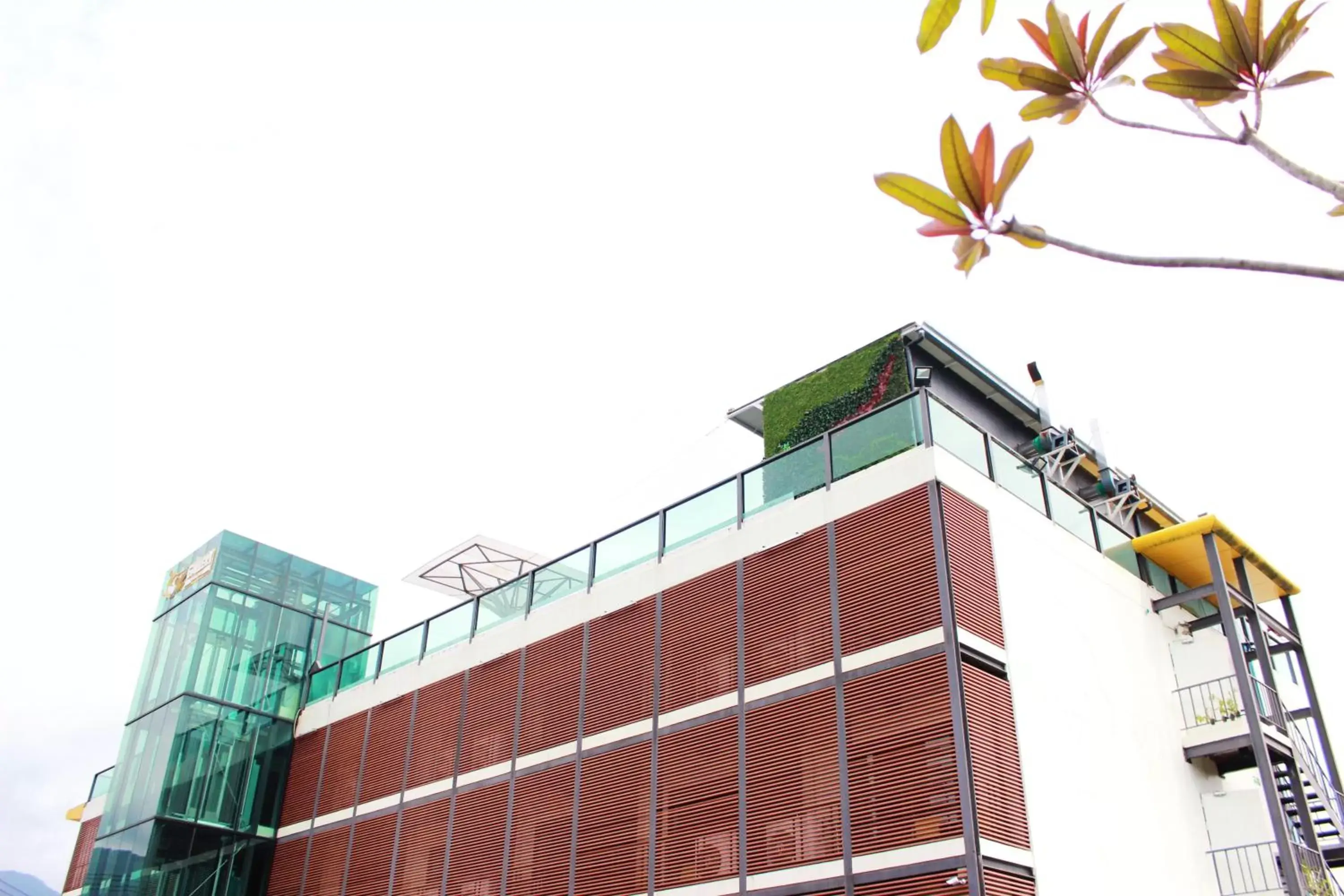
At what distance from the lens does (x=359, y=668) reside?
82.1ft

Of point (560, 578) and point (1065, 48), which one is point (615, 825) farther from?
point (1065, 48)

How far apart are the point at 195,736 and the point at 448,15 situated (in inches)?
745

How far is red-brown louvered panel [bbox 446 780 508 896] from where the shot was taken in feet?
62.7

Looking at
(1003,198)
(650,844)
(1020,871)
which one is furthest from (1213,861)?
(1003,198)

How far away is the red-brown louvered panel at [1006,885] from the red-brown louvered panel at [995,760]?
379 millimetres

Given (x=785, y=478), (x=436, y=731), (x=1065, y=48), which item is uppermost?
(x=785, y=478)

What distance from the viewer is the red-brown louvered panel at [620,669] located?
1831 centimetres

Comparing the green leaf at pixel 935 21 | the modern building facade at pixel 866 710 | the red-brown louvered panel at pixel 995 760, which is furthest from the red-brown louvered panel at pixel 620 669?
the green leaf at pixel 935 21

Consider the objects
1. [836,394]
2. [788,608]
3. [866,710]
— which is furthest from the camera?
[836,394]

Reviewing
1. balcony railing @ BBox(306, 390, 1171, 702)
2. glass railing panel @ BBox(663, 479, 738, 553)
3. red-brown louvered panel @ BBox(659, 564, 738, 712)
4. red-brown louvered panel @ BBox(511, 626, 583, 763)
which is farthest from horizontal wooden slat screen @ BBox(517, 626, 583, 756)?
glass railing panel @ BBox(663, 479, 738, 553)

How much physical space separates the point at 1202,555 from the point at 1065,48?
58.7 feet

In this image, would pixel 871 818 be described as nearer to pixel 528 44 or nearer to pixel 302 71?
pixel 528 44

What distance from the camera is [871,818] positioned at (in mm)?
14211

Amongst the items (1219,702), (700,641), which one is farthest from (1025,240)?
(1219,702)
